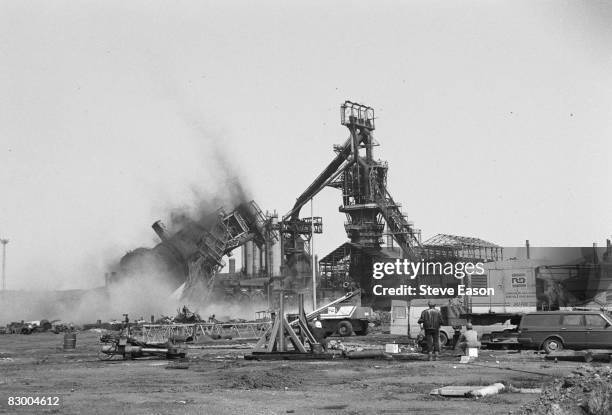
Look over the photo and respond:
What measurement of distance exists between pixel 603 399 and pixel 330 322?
31228 millimetres

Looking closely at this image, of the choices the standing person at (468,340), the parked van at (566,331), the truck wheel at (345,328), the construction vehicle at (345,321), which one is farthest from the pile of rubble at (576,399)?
the construction vehicle at (345,321)

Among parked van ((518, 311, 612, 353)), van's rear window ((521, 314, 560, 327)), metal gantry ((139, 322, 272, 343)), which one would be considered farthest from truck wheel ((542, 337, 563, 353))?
metal gantry ((139, 322, 272, 343))

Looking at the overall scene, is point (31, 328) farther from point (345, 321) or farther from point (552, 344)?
point (552, 344)

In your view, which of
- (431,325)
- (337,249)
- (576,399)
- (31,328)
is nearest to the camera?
(576,399)

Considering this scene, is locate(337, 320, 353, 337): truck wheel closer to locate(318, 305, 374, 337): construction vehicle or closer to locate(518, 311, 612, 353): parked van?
locate(318, 305, 374, 337): construction vehicle

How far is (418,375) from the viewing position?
17906mm

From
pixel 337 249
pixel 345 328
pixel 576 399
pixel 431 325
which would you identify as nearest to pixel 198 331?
pixel 345 328

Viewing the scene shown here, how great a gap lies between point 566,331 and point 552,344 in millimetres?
632

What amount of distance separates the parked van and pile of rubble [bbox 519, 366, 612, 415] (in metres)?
11.9

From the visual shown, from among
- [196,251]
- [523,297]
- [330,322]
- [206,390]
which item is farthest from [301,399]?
[196,251]

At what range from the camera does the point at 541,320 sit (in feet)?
83.7

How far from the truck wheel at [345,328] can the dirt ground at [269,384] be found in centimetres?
1816

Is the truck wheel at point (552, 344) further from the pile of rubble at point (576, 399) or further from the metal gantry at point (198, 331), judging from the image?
the metal gantry at point (198, 331)

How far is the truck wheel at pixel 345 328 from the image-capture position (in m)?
41.9
